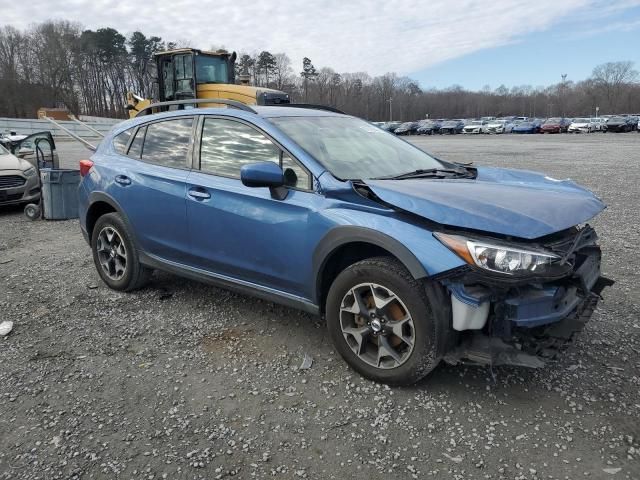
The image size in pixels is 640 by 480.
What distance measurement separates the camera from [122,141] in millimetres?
4914

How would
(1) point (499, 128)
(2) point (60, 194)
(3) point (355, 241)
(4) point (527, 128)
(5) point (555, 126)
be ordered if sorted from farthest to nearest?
(1) point (499, 128)
(4) point (527, 128)
(5) point (555, 126)
(2) point (60, 194)
(3) point (355, 241)

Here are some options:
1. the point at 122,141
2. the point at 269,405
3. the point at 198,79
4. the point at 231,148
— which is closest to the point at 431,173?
the point at 231,148

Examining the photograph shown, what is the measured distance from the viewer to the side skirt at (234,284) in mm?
3557

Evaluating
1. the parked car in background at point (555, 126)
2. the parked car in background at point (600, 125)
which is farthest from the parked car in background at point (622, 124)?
the parked car in background at point (555, 126)

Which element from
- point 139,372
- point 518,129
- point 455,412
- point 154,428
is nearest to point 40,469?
point 154,428

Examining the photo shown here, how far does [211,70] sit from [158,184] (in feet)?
40.6

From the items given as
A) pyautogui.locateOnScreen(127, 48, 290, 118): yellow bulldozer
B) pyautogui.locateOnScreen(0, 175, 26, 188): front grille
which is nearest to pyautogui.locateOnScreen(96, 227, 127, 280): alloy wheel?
pyautogui.locateOnScreen(0, 175, 26, 188): front grille

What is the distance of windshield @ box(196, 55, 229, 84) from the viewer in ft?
50.2

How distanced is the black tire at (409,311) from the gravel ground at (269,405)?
0.13 metres

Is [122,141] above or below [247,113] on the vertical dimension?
below

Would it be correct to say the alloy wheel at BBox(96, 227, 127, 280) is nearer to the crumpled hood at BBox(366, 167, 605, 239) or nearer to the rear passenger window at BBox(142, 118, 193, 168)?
the rear passenger window at BBox(142, 118, 193, 168)

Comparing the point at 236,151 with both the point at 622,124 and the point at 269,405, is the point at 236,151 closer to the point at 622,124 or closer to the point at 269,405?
the point at 269,405

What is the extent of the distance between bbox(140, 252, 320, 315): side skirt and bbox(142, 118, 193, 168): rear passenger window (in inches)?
33.6

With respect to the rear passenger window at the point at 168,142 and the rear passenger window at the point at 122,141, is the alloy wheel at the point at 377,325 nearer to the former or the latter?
the rear passenger window at the point at 168,142
